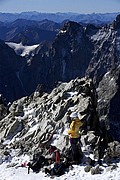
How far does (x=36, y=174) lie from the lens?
31.4m

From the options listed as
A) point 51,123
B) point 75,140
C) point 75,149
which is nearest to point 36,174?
point 75,149

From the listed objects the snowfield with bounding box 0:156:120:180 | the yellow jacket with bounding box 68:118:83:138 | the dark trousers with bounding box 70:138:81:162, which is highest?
the yellow jacket with bounding box 68:118:83:138

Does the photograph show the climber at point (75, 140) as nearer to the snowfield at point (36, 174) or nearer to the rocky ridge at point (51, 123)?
the snowfield at point (36, 174)

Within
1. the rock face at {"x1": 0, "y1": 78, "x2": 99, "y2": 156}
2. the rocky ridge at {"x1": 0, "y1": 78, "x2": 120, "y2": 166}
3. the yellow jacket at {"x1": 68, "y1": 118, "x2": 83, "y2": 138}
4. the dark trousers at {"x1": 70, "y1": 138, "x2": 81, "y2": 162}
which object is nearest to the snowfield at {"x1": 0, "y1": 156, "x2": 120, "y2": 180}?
the dark trousers at {"x1": 70, "y1": 138, "x2": 81, "y2": 162}

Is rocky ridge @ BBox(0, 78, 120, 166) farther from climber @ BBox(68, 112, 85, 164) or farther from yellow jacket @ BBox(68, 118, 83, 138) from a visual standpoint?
yellow jacket @ BBox(68, 118, 83, 138)

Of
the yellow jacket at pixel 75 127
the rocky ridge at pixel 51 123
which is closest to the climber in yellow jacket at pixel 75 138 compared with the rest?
the yellow jacket at pixel 75 127

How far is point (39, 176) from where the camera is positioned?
3086cm

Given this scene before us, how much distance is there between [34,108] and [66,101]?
5.02 m

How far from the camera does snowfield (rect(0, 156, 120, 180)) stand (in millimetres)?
28497

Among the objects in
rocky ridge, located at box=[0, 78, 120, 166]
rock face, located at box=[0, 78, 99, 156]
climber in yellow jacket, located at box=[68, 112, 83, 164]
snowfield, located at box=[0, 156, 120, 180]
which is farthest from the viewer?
rock face, located at box=[0, 78, 99, 156]

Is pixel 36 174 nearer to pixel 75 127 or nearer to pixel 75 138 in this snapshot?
pixel 75 138

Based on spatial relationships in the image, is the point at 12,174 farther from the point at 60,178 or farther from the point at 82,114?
the point at 82,114

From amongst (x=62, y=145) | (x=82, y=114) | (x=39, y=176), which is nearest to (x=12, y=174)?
(x=39, y=176)

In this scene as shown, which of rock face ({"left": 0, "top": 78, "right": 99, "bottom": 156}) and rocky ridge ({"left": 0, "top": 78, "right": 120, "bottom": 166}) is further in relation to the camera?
rock face ({"left": 0, "top": 78, "right": 99, "bottom": 156})
